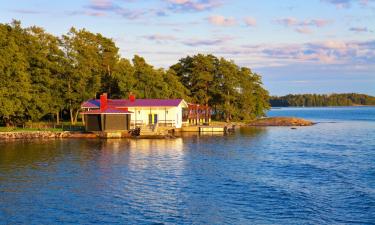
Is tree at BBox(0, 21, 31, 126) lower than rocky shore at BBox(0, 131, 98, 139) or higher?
higher

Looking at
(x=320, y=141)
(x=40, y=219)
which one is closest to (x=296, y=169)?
(x=40, y=219)

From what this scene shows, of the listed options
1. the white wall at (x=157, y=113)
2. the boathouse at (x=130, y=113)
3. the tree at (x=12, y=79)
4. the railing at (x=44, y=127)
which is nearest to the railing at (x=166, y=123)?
the boathouse at (x=130, y=113)

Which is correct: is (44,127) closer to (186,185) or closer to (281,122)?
(186,185)

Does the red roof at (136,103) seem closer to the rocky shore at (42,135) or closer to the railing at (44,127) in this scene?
the railing at (44,127)

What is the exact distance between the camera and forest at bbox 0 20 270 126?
6850 centimetres

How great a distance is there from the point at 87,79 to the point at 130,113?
1838 cm

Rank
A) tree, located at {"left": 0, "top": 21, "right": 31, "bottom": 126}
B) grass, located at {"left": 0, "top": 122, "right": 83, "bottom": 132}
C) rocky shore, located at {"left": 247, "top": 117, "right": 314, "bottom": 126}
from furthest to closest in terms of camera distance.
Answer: rocky shore, located at {"left": 247, "top": 117, "right": 314, "bottom": 126}
grass, located at {"left": 0, "top": 122, "right": 83, "bottom": 132}
tree, located at {"left": 0, "top": 21, "right": 31, "bottom": 126}

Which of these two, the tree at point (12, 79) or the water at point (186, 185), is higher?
the tree at point (12, 79)

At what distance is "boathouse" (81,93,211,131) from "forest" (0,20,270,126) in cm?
716

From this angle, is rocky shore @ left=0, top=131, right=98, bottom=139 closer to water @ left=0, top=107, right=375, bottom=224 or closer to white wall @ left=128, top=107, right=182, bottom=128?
white wall @ left=128, top=107, right=182, bottom=128

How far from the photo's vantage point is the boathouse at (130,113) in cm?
6669

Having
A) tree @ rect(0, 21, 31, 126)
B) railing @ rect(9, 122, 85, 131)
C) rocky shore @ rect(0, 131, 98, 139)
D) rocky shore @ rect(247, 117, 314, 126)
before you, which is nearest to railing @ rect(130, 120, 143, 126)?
railing @ rect(9, 122, 85, 131)

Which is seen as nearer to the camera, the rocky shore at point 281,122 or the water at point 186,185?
the water at point 186,185

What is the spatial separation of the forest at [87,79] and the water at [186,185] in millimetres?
18929
